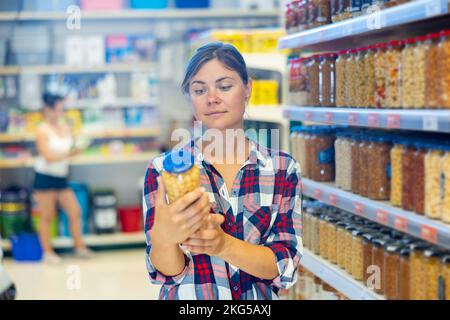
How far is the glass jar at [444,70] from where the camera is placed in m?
2.44

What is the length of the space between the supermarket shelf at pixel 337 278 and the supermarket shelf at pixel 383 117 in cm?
65

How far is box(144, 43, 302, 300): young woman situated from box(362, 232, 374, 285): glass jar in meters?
1.14

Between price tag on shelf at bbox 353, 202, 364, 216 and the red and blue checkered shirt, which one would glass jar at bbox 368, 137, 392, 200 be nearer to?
price tag on shelf at bbox 353, 202, 364, 216

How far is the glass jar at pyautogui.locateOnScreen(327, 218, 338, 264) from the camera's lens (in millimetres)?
3435

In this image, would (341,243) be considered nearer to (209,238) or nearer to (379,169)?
(379,169)

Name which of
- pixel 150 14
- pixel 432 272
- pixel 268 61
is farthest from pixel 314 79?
pixel 150 14

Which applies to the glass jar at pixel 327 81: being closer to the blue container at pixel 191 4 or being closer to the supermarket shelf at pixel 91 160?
the supermarket shelf at pixel 91 160

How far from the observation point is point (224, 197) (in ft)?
6.37

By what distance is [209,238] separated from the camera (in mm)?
1690

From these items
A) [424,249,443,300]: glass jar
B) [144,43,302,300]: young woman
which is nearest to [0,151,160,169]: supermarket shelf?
[424,249,443,300]: glass jar

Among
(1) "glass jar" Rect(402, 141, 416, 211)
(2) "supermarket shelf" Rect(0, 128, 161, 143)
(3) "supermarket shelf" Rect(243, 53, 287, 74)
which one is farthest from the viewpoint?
(2) "supermarket shelf" Rect(0, 128, 161, 143)

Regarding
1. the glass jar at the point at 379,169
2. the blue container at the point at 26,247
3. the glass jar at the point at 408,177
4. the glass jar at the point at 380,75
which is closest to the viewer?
the glass jar at the point at 408,177

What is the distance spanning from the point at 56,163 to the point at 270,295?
5.09m

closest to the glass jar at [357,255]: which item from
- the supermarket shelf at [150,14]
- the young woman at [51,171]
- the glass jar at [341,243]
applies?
the glass jar at [341,243]
